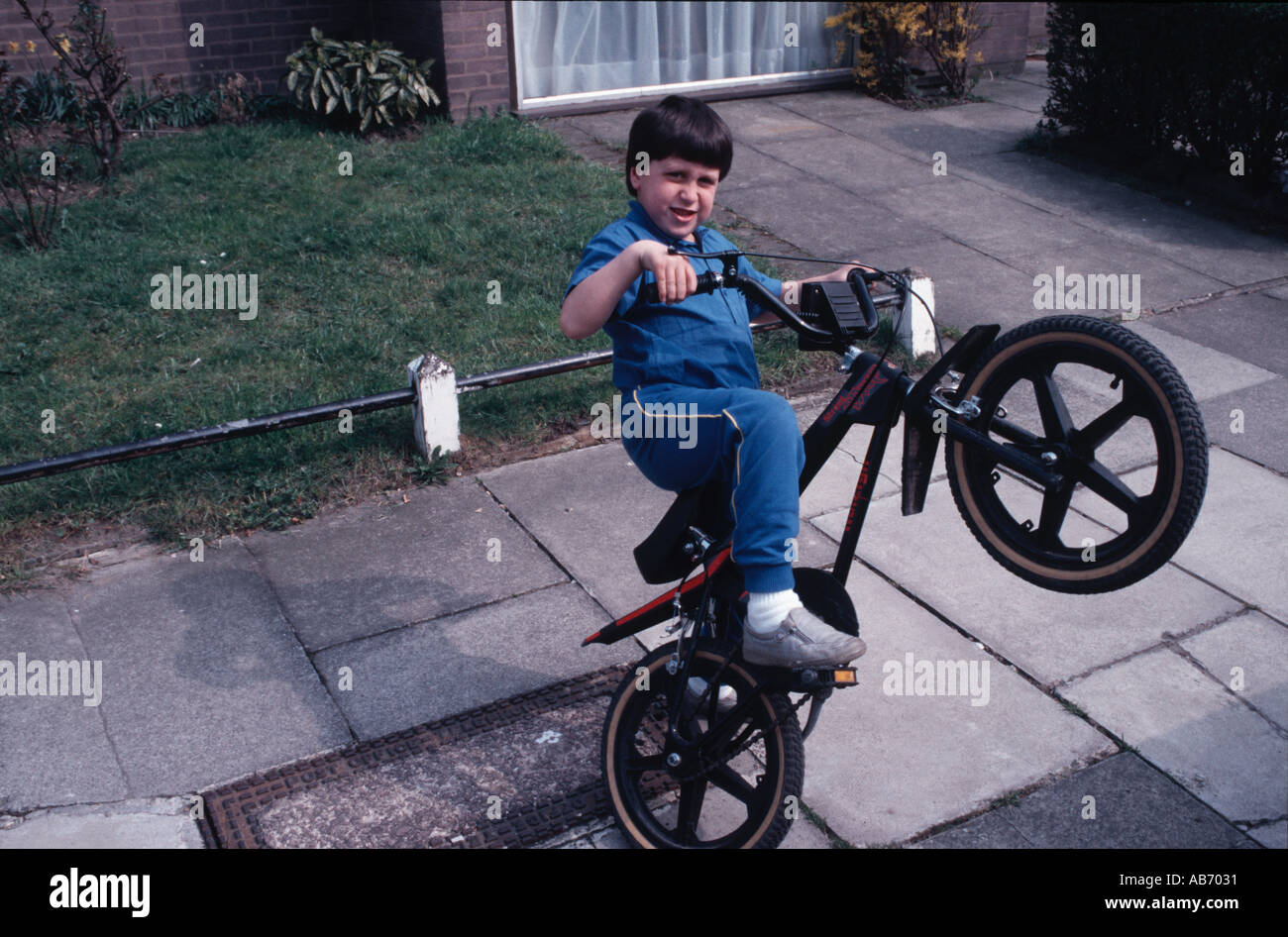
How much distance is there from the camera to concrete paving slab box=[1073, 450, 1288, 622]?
428 cm

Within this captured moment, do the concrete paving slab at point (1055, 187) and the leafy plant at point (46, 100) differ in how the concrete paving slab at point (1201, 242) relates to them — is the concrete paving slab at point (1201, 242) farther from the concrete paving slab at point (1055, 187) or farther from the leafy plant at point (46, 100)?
the leafy plant at point (46, 100)

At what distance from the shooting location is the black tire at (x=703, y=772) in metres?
2.86

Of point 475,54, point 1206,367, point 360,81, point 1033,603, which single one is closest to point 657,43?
point 475,54

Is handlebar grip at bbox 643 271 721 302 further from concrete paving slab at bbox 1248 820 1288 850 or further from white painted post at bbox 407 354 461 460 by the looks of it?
white painted post at bbox 407 354 461 460

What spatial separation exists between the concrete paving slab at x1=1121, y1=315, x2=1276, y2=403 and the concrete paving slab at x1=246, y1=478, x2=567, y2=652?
131 inches

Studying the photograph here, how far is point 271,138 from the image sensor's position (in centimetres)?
915

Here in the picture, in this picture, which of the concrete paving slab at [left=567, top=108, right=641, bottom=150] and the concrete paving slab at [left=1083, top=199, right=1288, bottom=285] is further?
the concrete paving slab at [left=567, top=108, right=641, bottom=150]

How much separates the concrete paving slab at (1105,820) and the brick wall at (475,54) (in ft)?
25.6

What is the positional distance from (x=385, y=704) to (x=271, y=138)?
21.8 ft

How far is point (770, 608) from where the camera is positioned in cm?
274

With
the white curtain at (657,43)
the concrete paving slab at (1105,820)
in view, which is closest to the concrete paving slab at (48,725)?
the concrete paving slab at (1105,820)

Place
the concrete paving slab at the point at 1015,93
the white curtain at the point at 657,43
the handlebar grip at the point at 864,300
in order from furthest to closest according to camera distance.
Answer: the concrete paving slab at the point at 1015,93 → the white curtain at the point at 657,43 → the handlebar grip at the point at 864,300

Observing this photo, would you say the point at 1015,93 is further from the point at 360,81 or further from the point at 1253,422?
the point at 1253,422

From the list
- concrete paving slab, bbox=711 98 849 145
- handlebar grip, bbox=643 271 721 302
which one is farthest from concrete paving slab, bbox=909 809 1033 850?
concrete paving slab, bbox=711 98 849 145
